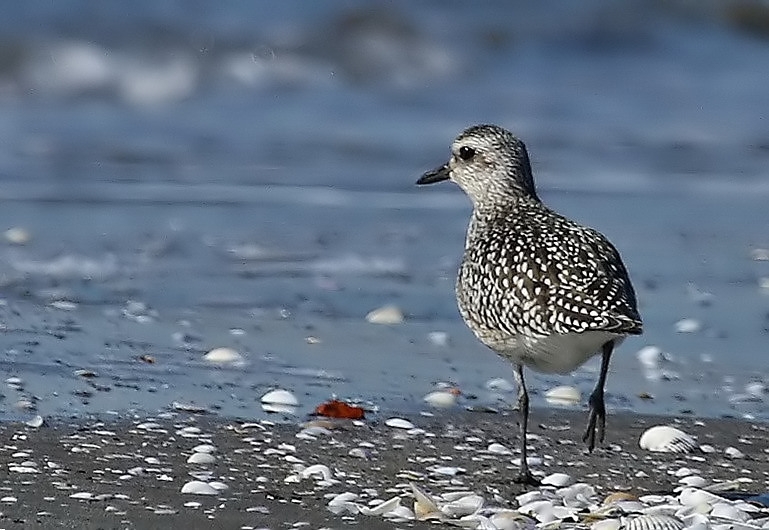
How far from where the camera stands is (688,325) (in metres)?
5.83

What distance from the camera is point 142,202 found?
8.24 metres

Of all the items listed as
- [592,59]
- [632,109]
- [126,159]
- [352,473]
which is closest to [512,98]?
[632,109]

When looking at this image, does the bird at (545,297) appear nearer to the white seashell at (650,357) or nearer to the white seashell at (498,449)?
the white seashell at (498,449)

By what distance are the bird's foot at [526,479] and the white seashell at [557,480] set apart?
0.02 meters

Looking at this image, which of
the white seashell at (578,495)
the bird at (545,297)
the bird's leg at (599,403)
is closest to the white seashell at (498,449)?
the bird at (545,297)

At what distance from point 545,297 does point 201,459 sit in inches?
35.8

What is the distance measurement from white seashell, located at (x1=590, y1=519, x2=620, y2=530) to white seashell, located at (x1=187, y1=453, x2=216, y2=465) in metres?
1.00

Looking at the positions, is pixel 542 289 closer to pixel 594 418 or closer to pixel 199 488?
pixel 594 418

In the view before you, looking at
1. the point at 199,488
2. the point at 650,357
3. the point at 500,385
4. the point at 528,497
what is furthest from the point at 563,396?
the point at 199,488

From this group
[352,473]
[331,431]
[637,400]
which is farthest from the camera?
[637,400]

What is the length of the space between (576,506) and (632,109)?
30.8ft

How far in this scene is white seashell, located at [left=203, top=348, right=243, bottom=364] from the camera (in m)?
5.13

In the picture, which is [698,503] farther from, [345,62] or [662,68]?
[662,68]

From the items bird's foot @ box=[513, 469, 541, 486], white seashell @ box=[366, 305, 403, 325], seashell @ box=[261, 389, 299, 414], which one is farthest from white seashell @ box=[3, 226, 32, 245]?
bird's foot @ box=[513, 469, 541, 486]
